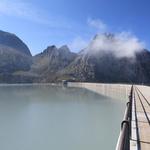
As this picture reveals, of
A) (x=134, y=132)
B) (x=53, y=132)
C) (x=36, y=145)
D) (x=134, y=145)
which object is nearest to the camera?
(x=134, y=145)

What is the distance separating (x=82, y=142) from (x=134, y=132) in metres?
7.24

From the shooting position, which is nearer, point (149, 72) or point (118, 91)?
point (118, 91)

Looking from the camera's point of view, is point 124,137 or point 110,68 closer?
point 124,137

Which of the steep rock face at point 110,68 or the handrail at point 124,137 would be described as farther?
the steep rock face at point 110,68

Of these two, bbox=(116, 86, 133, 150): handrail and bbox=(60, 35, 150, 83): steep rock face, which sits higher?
bbox=(60, 35, 150, 83): steep rock face

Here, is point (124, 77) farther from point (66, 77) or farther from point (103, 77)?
point (66, 77)

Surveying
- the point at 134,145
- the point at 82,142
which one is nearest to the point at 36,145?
the point at 82,142

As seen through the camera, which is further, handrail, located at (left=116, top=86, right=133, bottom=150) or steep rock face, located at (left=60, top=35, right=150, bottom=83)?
steep rock face, located at (left=60, top=35, right=150, bottom=83)

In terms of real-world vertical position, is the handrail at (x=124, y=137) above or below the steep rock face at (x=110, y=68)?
below

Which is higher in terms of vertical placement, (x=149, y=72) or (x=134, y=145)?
(x=149, y=72)

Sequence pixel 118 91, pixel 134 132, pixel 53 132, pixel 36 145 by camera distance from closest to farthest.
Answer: pixel 134 132, pixel 36 145, pixel 53 132, pixel 118 91

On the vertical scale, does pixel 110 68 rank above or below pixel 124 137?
above

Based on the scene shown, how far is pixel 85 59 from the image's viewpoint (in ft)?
627

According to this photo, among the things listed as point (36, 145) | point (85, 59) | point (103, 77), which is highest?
point (85, 59)
